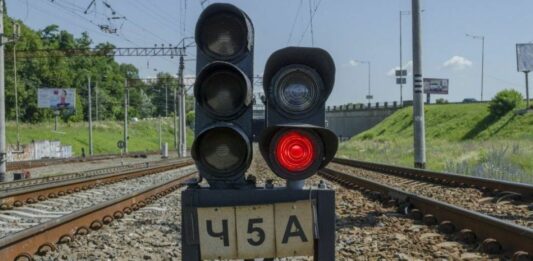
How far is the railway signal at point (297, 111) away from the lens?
317cm

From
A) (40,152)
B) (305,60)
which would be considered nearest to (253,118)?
(305,60)

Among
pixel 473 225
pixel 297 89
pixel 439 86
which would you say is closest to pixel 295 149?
pixel 297 89

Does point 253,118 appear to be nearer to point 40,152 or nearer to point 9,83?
point 40,152

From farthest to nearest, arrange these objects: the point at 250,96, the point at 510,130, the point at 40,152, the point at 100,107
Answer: the point at 100,107
the point at 510,130
the point at 40,152
the point at 250,96

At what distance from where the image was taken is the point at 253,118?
3309 millimetres

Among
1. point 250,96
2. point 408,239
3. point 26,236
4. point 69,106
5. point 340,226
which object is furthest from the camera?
point 69,106

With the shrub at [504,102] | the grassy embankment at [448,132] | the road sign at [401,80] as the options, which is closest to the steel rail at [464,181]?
the grassy embankment at [448,132]

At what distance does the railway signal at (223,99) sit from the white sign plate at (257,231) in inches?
8.4

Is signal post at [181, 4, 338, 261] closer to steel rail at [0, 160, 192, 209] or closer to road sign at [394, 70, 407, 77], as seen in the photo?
steel rail at [0, 160, 192, 209]

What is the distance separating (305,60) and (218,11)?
1.58 ft

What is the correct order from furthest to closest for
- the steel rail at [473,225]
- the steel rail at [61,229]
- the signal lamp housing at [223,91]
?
the steel rail at [61,229]
the steel rail at [473,225]
the signal lamp housing at [223,91]

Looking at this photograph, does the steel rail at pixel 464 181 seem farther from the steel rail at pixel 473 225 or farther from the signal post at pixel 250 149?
the signal post at pixel 250 149

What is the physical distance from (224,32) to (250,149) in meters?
0.58

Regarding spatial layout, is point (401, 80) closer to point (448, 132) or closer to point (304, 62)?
point (448, 132)
